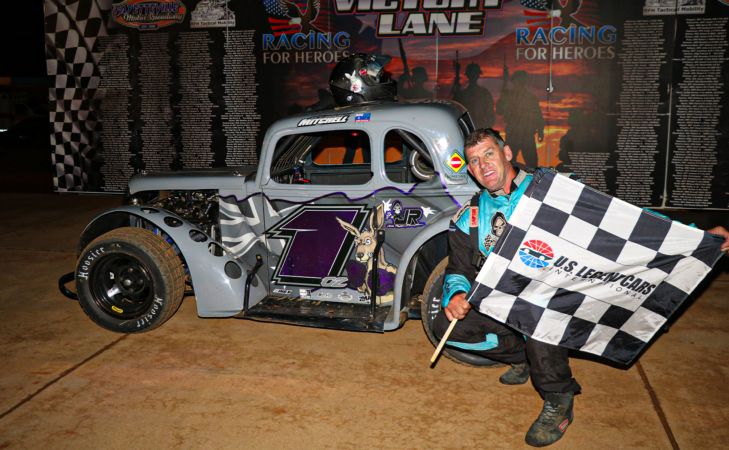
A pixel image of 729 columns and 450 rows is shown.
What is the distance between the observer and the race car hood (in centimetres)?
523

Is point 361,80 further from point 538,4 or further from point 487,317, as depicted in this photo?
point 538,4

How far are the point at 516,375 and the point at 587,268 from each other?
1213 millimetres

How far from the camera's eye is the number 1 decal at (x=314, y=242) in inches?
190

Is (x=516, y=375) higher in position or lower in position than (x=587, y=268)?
lower

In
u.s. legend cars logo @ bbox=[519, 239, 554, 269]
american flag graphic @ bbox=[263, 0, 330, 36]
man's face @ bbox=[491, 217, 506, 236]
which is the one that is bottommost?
u.s. legend cars logo @ bbox=[519, 239, 554, 269]

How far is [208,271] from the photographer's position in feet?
16.2

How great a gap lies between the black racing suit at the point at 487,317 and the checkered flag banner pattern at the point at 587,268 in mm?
Result: 172

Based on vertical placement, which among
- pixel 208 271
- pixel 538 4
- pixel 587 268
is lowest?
pixel 208 271

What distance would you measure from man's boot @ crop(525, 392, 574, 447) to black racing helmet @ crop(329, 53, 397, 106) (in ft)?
9.85

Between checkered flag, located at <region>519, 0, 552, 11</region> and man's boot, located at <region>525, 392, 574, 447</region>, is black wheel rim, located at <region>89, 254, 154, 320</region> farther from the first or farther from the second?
checkered flag, located at <region>519, 0, 552, 11</region>

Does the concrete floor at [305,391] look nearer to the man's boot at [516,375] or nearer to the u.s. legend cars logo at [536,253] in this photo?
the man's boot at [516,375]

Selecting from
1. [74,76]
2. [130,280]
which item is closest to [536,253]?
[130,280]

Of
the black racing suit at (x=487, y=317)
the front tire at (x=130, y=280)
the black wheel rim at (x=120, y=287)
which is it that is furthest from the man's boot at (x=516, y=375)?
the black wheel rim at (x=120, y=287)

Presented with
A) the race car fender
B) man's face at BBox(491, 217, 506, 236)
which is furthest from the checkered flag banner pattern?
the race car fender
